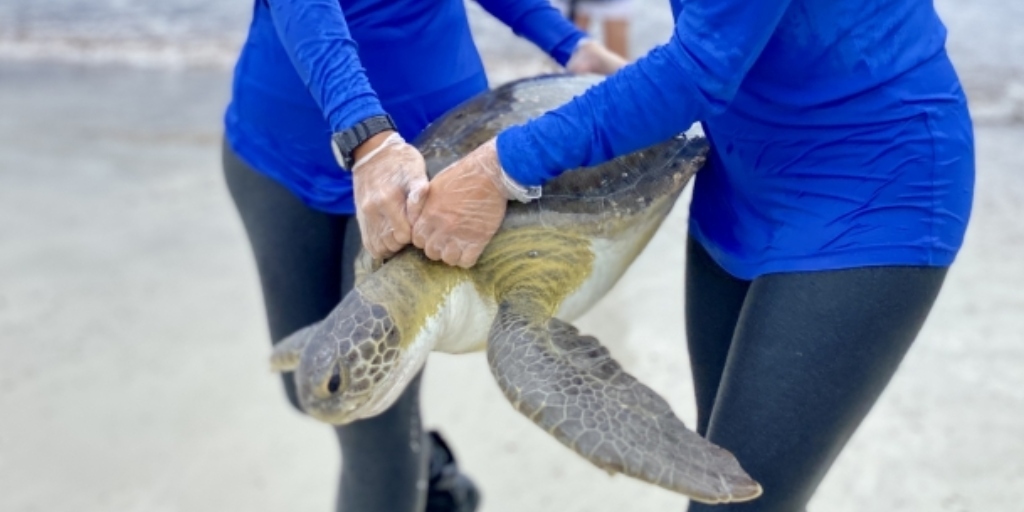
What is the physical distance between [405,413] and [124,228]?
6.04 ft

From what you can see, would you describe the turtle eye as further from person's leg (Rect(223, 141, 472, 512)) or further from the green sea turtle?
person's leg (Rect(223, 141, 472, 512))

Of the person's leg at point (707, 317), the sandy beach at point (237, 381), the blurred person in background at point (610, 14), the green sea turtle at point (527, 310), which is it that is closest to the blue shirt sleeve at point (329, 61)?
the green sea turtle at point (527, 310)

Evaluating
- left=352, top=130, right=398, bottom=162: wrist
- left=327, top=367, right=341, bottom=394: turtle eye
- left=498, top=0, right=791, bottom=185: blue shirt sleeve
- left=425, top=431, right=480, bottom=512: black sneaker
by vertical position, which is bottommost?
left=425, top=431, right=480, bottom=512: black sneaker

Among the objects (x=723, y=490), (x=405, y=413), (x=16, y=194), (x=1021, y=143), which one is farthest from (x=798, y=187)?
(x=1021, y=143)

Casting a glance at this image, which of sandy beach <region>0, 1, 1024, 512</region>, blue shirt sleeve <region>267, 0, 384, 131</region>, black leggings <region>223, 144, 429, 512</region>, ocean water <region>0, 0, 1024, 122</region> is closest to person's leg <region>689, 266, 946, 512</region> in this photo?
blue shirt sleeve <region>267, 0, 384, 131</region>

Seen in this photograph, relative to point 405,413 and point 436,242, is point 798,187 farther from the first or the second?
point 405,413

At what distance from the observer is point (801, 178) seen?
0.98 m

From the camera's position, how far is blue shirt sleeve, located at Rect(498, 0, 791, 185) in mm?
854

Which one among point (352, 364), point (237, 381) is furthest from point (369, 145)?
point (237, 381)

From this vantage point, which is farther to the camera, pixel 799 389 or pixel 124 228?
pixel 124 228

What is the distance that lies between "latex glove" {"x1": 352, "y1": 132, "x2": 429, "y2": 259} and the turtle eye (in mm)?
153

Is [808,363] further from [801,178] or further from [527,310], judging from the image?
[527,310]

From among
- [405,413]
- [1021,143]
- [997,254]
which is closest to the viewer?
[405,413]

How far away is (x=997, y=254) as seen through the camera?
2.81 metres
